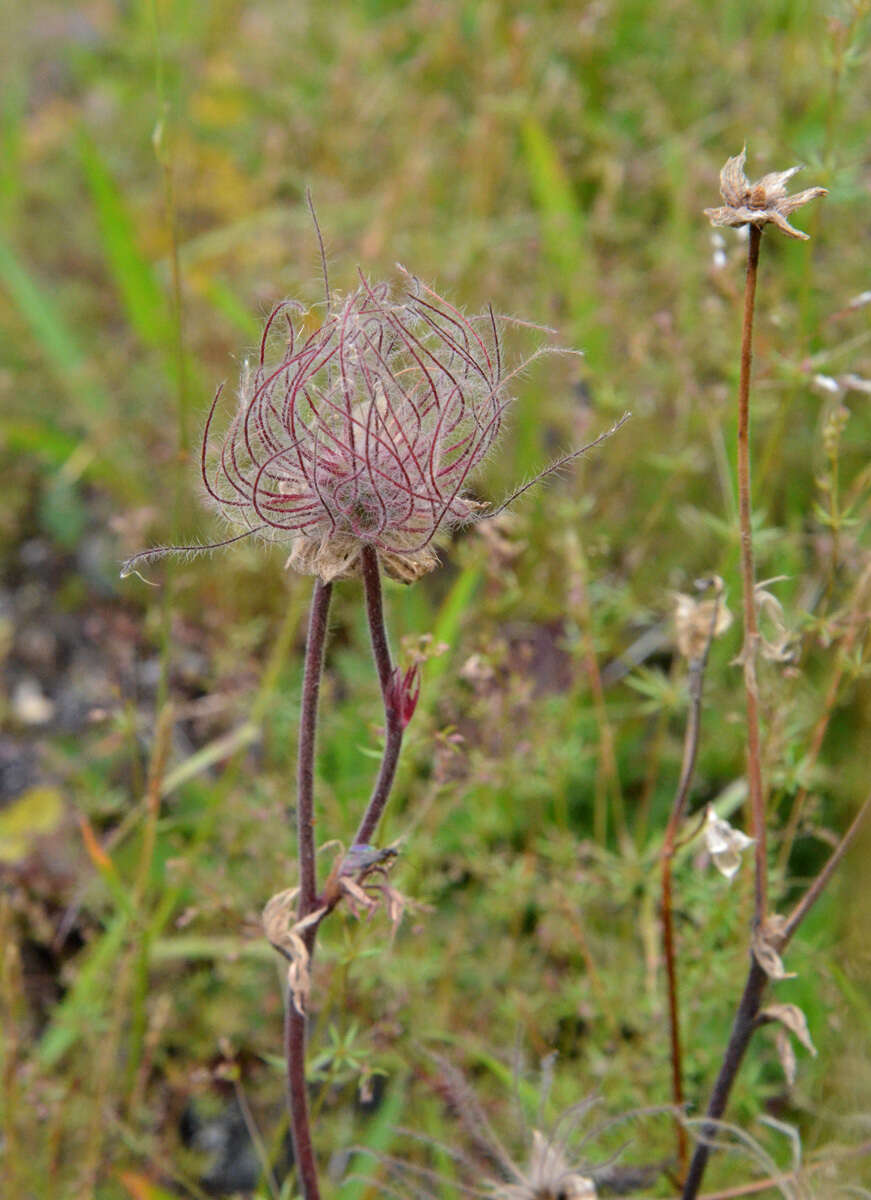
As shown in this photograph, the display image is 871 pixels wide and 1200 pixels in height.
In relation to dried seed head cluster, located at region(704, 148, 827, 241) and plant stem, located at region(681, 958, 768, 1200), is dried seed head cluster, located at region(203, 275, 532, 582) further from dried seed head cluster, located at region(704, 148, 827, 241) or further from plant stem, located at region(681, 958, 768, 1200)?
plant stem, located at region(681, 958, 768, 1200)

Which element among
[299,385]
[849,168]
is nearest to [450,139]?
[849,168]

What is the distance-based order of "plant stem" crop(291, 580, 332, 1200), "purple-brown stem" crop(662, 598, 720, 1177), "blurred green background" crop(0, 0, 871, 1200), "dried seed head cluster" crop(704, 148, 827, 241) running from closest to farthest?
"dried seed head cluster" crop(704, 148, 827, 241), "plant stem" crop(291, 580, 332, 1200), "purple-brown stem" crop(662, 598, 720, 1177), "blurred green background" crop(0, 0, 871, 1200)

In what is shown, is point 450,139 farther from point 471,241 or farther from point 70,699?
point 70,699

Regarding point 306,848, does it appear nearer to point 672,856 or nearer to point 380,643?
point 380,643

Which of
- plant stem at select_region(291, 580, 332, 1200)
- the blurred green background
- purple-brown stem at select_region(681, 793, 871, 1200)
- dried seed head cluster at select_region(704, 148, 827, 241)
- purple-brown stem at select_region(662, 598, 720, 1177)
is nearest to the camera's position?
dried seed head cluster at select_region(704, 148, 827, 241)

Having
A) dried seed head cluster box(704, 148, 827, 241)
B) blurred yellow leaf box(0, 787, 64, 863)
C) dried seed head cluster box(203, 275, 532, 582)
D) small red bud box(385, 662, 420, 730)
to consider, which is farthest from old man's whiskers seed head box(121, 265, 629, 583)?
blurred yellow leaf box(0, 787, 64, 863)

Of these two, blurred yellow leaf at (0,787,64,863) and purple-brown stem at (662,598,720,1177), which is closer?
purple-brown stem at (662,598,720,1177)

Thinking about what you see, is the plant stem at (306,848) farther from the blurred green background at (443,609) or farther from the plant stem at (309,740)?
the blurred green background at (443,609)
